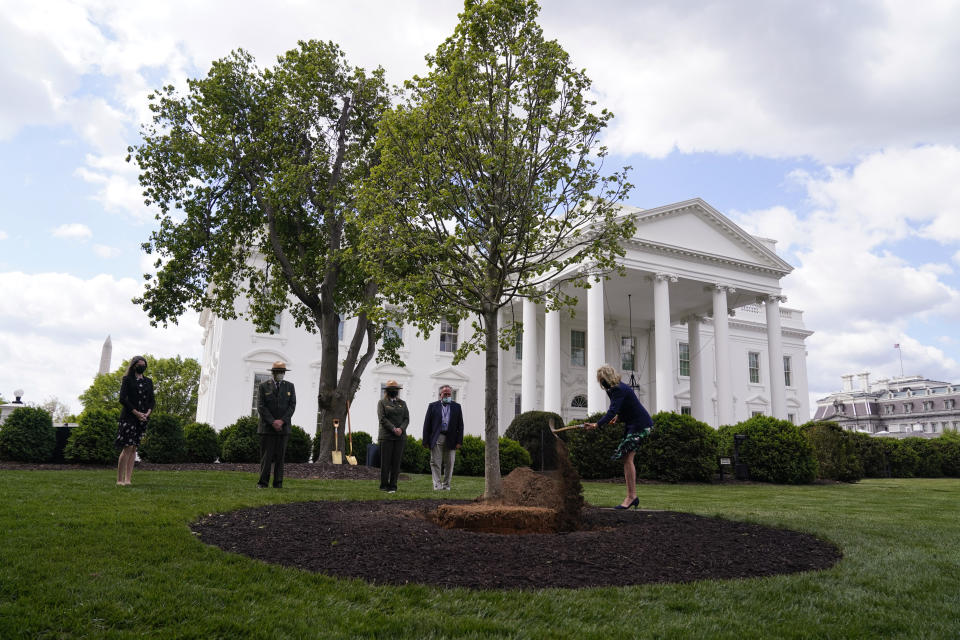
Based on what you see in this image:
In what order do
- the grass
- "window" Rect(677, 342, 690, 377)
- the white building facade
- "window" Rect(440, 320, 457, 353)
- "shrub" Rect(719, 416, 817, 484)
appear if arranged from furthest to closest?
A: "window" Rect(677, 342, 690, 377) < "window" Rect(440, 320, 457, 353) < the white building facade < "shrub" Rect(719, 416, 817, 484) < the grass

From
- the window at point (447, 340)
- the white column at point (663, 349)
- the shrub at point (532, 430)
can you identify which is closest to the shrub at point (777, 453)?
the shrub at point (532, 430)

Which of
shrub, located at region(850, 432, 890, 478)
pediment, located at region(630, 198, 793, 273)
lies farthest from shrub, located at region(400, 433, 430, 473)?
shrub, located at region(850, 432, 890, 478)

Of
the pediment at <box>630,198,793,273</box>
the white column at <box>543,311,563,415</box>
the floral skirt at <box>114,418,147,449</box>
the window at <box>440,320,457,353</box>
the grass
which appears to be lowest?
the grass

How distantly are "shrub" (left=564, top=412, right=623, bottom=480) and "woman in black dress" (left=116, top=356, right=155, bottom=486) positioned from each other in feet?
41.2

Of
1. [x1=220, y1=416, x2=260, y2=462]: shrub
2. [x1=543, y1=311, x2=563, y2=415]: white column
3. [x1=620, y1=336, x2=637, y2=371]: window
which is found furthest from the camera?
[x1=620, y1=336, x2=637, y2=371]: window

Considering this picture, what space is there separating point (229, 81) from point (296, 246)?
4.47 m

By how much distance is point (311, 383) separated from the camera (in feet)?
95.0

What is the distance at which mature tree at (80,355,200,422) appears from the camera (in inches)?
1984

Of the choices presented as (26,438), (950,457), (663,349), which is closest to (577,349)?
(663,349)

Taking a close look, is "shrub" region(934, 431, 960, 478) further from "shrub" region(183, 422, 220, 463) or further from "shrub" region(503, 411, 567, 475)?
"shrub" region(183, 422, 220, 463)

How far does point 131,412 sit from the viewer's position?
894 cm

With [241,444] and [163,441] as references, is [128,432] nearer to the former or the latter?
[163,441]

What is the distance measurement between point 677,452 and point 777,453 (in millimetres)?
3586

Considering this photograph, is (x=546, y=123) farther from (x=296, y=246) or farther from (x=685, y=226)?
(x=685, y=226)
